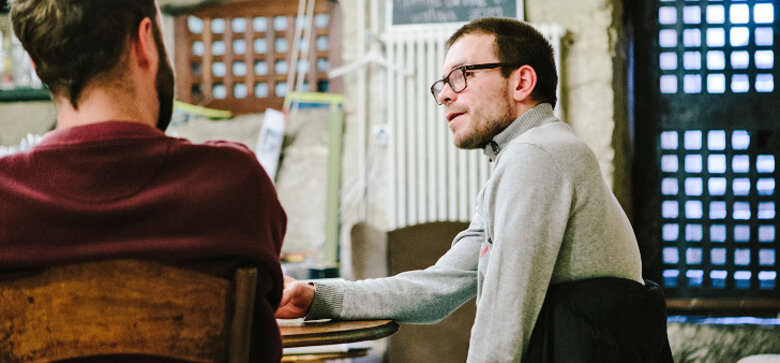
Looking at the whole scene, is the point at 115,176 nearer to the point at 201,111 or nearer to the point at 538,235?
the point at 538,235

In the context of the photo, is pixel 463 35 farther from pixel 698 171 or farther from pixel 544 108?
pixel 698 171

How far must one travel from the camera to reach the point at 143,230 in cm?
96

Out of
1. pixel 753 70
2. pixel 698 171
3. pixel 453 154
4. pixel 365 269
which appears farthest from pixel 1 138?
pixel 753 70

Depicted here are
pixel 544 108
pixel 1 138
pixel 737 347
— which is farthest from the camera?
pixel 1 138

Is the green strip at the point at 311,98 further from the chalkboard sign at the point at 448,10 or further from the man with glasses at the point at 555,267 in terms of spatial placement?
the man with glasses at the point at 555,267

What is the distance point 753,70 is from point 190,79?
2868 mm

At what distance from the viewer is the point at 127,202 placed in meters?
0.95

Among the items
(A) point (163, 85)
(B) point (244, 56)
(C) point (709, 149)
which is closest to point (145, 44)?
(A) point (163, 85)

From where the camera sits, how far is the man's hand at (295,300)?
1.52 m

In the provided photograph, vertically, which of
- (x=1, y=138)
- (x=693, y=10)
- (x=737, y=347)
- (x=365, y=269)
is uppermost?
(x=693, y=10)

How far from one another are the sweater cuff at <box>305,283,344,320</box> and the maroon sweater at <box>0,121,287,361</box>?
0.53m

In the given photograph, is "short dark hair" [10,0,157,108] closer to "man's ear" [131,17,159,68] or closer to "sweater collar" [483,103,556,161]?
"man's ear" [131,17,159,68]

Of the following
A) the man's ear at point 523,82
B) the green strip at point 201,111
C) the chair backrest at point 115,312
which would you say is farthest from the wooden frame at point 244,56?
the chair backrest at point 115,312

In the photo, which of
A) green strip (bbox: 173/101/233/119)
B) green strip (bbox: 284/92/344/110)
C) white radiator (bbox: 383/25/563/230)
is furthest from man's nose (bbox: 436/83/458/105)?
green strip (bbox: 173/101/233/119)
